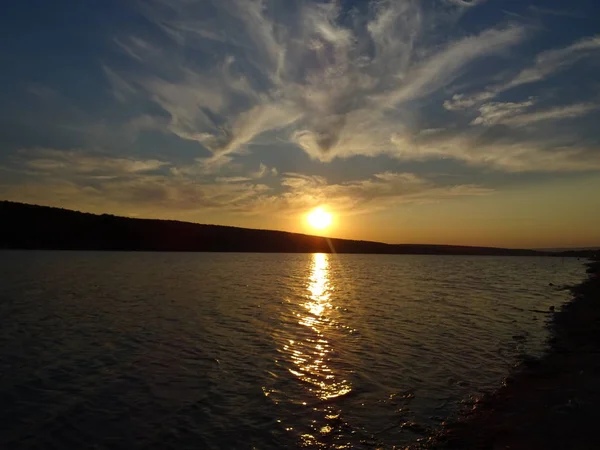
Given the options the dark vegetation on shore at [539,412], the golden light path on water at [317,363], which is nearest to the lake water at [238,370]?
the golden light path on water at [317,363]

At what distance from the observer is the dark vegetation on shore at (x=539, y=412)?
11.4m

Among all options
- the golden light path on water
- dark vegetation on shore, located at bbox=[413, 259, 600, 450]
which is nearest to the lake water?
the golden light path on water

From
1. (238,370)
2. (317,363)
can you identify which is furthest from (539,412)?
(238,370)

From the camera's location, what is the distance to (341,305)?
39.3 metres

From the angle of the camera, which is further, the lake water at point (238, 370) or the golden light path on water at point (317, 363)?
the golden light path on water at point (317, 363)

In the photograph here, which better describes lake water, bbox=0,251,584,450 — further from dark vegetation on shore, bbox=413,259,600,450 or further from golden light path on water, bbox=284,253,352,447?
dark vegetation on shore, bbox=413,259,600,450

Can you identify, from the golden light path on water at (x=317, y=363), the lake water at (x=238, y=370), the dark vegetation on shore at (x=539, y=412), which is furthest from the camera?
the golden light path on water at (x=317, y=363)

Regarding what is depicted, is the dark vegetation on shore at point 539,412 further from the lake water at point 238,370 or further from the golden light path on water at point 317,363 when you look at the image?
the golden light path on water at point 317,363

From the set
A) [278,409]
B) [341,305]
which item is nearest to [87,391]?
[278,409]

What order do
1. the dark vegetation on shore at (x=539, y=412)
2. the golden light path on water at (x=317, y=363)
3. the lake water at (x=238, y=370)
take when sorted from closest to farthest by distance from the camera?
the dark vegetation on shore at (x=539, y=412) → the lake water at (x=238, y=370) → the golden light path on water at (x=317, y=363)

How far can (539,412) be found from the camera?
13516 mm

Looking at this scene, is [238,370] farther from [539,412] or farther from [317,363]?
[539,412]

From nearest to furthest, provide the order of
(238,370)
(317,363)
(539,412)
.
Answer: (539,412) < (238,370) < (317,363)

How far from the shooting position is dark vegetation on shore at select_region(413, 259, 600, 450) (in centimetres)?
1137
